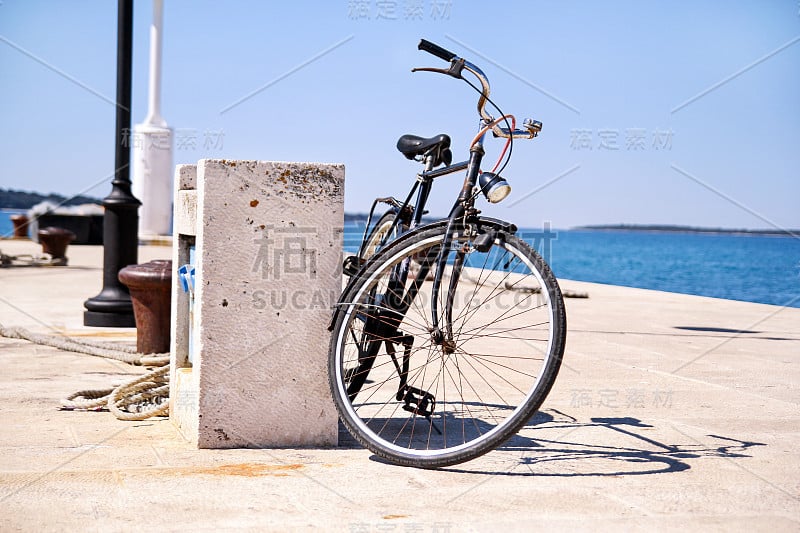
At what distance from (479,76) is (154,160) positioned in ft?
83.7

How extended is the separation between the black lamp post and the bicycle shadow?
197 inches

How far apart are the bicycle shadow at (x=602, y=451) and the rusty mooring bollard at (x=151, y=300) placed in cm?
284

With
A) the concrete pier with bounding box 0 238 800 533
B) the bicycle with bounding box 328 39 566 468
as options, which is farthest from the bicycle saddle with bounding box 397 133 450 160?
the concrete pier with bounding box 0 238 800 533

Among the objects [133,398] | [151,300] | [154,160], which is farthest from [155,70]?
[133,398]

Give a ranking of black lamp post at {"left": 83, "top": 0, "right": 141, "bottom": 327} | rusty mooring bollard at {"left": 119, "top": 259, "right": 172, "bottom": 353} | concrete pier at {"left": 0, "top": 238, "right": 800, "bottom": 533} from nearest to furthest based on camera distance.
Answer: concrete pier at {"left": 0, "top": 238, "right": 800, "bottom": 533} → rusty mooring bollard at {"left": 119, "top": 259, "right": 172, "bottom": 353} → black lamp post at {"left": 83, "top": 0, "right": 141, "bottom": 327}

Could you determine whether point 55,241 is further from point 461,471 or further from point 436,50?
point 461,471

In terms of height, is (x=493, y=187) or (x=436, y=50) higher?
(x=436, y=50)

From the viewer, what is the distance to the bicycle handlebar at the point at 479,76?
398 centimetres

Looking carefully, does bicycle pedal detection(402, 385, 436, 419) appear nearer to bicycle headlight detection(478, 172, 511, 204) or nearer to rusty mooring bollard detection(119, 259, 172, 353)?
bicycle headlight detection(478, 172, 511, 204)

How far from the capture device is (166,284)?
615cm

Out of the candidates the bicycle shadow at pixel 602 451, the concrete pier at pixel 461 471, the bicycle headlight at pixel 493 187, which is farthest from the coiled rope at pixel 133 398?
the bicycle headlight at pixel 493 187

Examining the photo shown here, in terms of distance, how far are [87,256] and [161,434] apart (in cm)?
1827

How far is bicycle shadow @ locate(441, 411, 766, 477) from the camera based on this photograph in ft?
12.4

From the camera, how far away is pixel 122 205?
842cm
